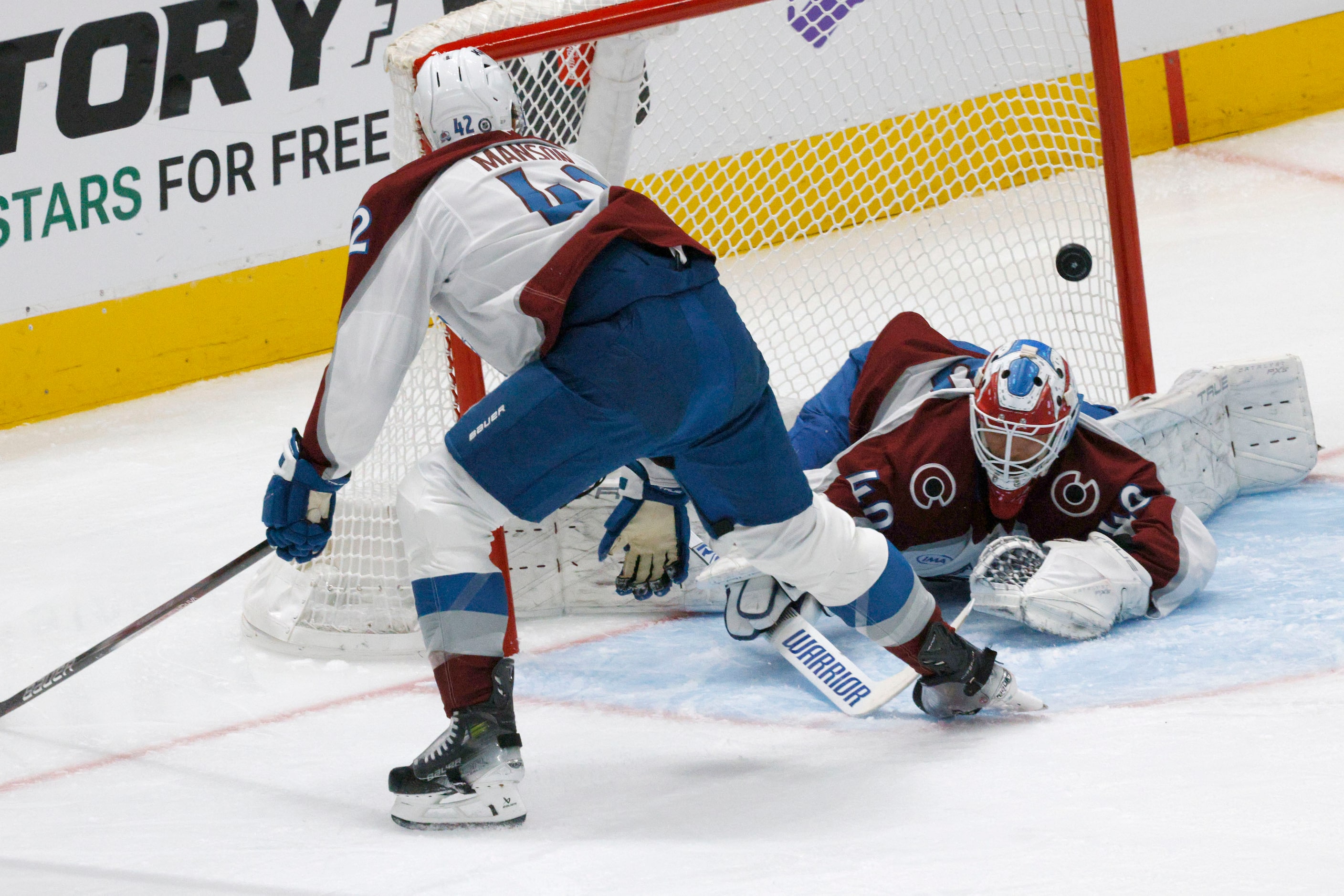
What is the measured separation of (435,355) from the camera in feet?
10.7

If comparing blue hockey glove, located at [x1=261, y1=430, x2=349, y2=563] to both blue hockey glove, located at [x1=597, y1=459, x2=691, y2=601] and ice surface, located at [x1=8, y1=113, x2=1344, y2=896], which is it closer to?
ice surface, located at [x1=8, y1=113, x2=1344, y2=896]

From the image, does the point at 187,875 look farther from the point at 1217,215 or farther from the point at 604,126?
the point at 1217,215

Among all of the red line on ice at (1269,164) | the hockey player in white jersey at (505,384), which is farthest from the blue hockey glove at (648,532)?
the red line on ice at (1269,164)

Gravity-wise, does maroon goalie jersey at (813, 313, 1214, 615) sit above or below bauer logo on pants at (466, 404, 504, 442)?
below

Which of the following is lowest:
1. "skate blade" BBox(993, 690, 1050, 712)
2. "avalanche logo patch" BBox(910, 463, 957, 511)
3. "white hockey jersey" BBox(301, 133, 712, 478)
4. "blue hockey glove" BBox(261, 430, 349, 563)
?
"skate blade" BBox(993, 690, 1050, 712)

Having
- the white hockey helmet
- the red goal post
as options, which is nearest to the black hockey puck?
the red goal post

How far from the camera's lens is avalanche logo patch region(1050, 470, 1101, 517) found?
3051 millimetres

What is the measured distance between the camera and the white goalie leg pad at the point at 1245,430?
349 centimetres

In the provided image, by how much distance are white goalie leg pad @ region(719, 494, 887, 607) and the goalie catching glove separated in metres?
0.47

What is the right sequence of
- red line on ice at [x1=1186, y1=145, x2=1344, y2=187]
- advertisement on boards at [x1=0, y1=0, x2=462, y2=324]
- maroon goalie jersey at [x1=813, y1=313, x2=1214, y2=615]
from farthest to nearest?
red line on ice at [x1=1186, y1=145, x2=1344, y2=187] < advertisement on boards at [x1=0, y1=0, x2=462, y2=324] < maroon goalie jersey at [x1=813, y1=313, x2=1214, y2=615]

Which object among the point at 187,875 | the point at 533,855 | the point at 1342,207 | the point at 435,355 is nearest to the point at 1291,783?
the point at 533,855

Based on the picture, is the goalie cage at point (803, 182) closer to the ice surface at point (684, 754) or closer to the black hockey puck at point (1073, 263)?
the black hockey puck at point (1073, 263)

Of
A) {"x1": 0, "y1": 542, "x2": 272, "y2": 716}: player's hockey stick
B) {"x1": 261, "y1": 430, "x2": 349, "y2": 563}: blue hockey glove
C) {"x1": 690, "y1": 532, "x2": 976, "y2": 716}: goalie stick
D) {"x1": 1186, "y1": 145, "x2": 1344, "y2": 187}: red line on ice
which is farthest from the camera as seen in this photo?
{"x1": 1186, "y1": 145, "x2": 1344, "y2": 187}: red line on ice

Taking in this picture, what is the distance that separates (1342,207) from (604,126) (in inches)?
137
